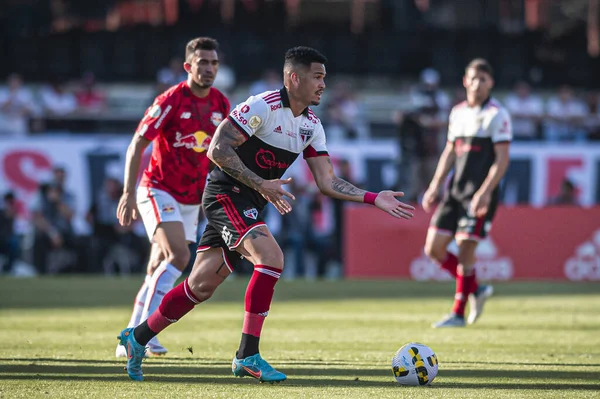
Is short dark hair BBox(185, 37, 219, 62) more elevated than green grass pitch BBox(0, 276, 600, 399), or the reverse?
short dark hair BBox(185, 37, 219, 62)

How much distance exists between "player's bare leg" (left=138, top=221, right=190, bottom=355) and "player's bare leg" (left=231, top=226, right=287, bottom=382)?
1.66 meters

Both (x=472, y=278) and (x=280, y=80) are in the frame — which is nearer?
(x=472, y=278)

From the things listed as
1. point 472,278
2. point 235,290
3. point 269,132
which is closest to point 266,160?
point 269,132

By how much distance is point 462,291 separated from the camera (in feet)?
35.9

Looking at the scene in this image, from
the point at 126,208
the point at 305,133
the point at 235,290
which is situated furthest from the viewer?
the point at 235,290

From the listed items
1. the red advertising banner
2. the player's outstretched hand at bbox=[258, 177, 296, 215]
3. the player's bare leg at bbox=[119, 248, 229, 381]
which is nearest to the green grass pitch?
the player's bare leg at bbox=[119, 248, 229, 381]

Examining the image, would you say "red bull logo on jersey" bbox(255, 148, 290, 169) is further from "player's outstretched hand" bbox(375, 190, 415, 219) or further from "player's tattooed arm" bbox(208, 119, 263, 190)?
"player's outstretched hand" bbox(375, 190, 415, 219)

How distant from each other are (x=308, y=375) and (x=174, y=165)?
2.50 meters

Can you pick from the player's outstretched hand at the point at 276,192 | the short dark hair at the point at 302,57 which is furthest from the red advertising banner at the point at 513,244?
the player's outstretched hand at the point at 276,192

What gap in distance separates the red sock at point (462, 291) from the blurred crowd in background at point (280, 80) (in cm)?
858

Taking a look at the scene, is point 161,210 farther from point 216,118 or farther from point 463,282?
point 463,282

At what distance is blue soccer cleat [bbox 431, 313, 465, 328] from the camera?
10719 mm

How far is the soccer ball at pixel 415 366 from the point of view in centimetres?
677

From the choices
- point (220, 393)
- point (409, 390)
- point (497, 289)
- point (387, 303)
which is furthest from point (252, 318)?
point (497, 289)
